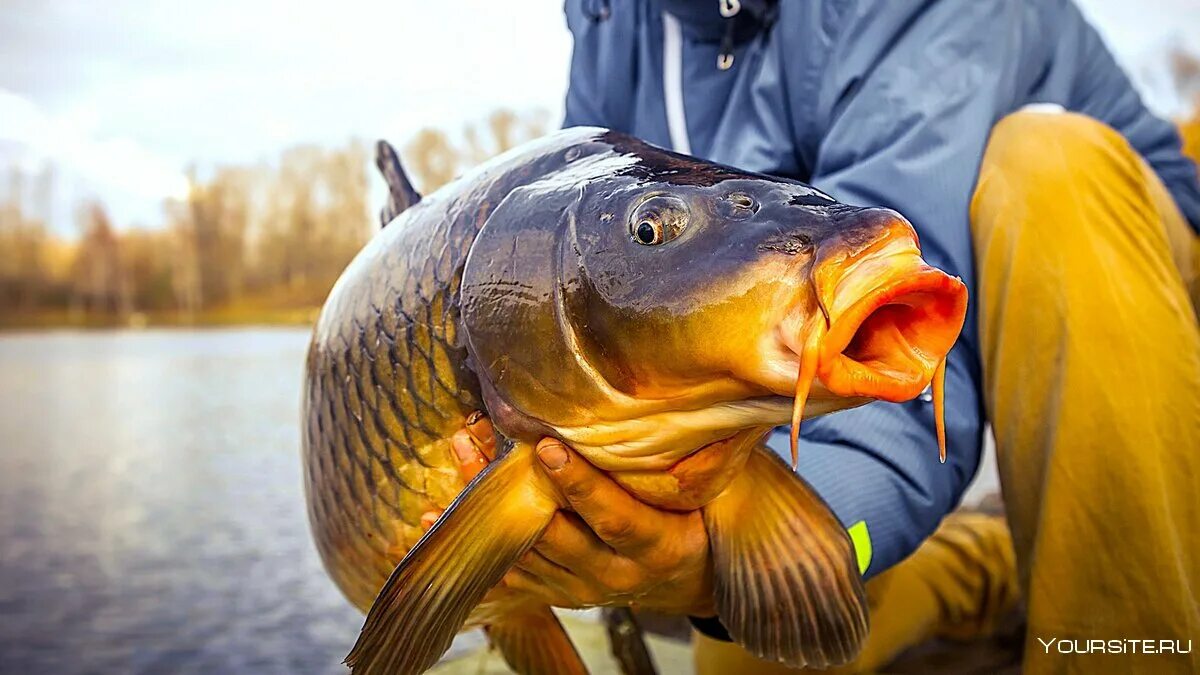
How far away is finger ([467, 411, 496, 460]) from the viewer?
796 millimetres

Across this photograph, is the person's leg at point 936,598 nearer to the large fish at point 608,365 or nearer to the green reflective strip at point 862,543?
the green reflective strip at point 862,543

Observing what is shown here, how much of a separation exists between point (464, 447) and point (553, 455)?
Answer: 0.13 meters

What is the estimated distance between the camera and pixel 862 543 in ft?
3.55

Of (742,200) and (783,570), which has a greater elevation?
(742,200)

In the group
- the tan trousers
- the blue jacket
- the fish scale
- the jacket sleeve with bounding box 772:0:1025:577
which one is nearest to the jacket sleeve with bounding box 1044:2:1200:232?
the blue jacket

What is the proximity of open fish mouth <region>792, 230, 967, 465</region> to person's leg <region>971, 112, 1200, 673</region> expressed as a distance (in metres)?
0.65

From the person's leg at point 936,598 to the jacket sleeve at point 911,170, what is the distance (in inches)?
14.9

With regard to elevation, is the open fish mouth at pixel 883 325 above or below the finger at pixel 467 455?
above

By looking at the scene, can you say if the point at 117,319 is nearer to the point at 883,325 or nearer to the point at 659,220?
the point at 659,220

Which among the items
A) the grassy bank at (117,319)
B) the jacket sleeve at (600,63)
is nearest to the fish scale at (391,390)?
the jacket sleeve at (600,63)

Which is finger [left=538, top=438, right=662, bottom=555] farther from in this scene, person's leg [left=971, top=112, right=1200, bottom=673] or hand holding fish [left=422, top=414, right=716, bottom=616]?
person's leg [left=971, top=112, right=1200, bottom=673]

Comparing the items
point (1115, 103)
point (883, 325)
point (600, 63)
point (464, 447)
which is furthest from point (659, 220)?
point (1115, 103)

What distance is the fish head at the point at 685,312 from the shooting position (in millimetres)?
528

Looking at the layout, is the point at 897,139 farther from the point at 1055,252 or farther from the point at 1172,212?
the point at 1172,212
